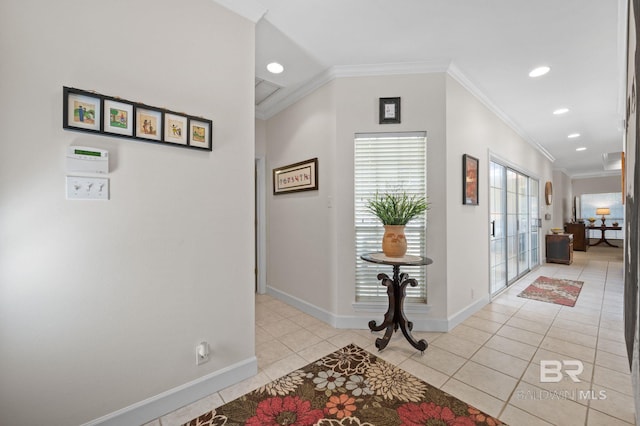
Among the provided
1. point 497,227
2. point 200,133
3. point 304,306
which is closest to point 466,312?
point 497,227

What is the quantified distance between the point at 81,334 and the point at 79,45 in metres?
1.45

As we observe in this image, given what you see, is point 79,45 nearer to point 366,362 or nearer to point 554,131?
point 366,362

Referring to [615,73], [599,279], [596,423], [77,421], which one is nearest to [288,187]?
[77,421]

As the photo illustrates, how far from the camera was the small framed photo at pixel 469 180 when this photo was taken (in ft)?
9.52

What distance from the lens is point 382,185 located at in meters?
2.76

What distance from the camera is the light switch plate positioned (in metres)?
1.32

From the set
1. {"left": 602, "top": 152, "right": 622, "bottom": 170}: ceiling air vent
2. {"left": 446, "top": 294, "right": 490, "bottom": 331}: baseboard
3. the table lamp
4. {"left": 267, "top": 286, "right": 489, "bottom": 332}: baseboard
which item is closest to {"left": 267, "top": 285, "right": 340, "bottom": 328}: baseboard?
{"left": 267, "top": 286, "right": 489, "bottom": 332}: baseboard

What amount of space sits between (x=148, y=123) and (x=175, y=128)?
138mm

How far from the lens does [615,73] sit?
9.09ft

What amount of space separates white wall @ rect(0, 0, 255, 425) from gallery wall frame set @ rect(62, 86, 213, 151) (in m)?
0.04

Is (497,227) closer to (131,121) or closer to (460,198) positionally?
(460,198)

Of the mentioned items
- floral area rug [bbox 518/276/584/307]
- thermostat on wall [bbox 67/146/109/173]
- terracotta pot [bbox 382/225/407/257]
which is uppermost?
thermostat on wall [bbox 67/146/109/173]

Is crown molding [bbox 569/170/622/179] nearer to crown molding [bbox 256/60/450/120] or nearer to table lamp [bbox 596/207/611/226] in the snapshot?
table lamp [bbox 596/207/611/226]

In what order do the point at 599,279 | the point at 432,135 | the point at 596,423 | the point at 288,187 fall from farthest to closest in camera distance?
1. the point at 599,279
2. the point at 288,187
3. the point at 432,135
4. the point at 596,423
